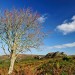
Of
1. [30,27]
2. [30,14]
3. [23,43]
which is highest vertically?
[30,14]

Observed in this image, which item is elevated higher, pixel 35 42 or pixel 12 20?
pixel 12 20

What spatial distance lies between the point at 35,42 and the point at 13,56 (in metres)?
3.98

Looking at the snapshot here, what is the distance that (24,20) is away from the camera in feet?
98.1

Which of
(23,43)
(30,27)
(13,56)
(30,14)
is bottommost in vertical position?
(13,56)

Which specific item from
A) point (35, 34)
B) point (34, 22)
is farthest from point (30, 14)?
point (35, 34)

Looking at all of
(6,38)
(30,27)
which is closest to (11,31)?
(6,38)

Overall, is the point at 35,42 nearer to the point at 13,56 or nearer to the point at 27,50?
the point at 27,50

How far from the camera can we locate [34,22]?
30547 millimetres

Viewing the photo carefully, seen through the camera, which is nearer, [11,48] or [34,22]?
[11,48]

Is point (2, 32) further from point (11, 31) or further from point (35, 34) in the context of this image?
point (35, 34)

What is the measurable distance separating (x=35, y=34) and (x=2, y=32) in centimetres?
502

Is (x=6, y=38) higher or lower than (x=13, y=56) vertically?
higher

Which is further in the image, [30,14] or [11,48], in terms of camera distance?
[30,14]

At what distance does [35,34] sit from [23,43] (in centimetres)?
241
